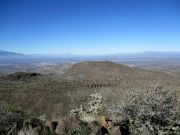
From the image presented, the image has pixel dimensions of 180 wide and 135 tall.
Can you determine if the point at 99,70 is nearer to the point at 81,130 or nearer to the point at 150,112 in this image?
the point at 150,112

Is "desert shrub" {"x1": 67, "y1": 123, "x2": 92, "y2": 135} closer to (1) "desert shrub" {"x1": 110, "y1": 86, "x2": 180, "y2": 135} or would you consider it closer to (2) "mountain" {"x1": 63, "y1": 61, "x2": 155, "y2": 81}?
(1) "desert shrub" {"x1": 110, "y1": 86, "x2": 180, "y2": 135}

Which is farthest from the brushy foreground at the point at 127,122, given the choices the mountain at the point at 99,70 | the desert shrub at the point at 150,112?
the mountain at the point at 99,70

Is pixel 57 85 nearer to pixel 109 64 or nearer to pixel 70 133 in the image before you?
pixel 70 133

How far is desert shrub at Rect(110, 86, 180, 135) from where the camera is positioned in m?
11.5

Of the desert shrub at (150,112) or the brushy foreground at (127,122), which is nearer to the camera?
the brushy foreground at (127,122)

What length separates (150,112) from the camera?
37.9ft

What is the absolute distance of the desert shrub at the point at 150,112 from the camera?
11461mm

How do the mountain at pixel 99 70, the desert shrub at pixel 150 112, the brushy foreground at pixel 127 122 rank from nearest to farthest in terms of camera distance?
the brushy foreground at pixel 127 122, the desert shrub at pixel 150 112, the mountain at pixel 99 70

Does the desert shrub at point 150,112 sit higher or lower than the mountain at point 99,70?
higher

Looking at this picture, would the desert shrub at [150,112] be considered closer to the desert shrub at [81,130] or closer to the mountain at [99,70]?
the desert shrub at [81,130]

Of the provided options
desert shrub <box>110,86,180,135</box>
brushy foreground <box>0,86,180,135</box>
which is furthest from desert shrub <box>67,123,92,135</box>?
desert shrub <box>110,86,180,135</box>

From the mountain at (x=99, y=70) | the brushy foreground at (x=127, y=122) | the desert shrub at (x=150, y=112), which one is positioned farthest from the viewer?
the mountain at (x=99, y=70)

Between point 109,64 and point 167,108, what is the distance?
56121 mm

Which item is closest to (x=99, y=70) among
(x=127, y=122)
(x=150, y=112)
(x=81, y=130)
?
(x=127, y=122)
